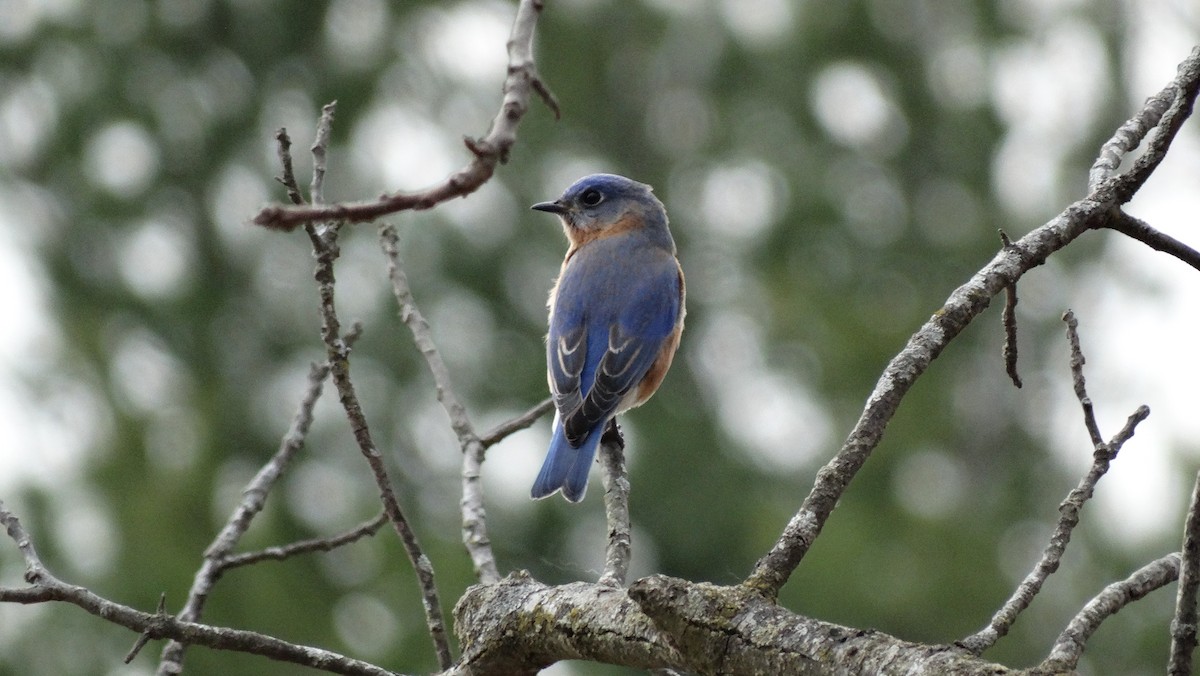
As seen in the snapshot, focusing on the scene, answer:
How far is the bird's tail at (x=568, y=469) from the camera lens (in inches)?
179

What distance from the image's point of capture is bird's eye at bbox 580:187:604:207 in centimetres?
625

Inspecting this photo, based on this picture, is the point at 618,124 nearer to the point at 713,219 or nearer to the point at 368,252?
the point at 713,219

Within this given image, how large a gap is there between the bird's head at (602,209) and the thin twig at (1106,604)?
13.0ft

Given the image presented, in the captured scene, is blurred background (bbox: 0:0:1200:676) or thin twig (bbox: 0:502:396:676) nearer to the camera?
thin twig (bbox: 0:502:396:676)

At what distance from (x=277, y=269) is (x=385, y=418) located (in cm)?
174

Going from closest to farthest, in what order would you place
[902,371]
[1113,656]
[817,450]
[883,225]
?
[902,371], [1113,656], [817,450], [883,225]

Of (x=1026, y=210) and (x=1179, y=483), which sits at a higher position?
(x=1026, y=210)

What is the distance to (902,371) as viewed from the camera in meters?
2.35

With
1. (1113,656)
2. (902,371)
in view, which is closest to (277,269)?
(1113,656)

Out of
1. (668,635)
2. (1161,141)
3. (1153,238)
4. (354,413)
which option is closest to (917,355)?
(1153,238)

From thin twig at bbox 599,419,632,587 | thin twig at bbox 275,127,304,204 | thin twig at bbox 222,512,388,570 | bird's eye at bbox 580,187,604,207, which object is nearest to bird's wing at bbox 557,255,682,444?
bird's eye at bbox 580,187,604,207

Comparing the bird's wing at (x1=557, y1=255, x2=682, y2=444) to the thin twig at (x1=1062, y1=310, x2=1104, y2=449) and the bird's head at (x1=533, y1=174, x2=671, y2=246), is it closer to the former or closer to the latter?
the bird's head at (x1=533, y1=174, x2=671, y2=246)

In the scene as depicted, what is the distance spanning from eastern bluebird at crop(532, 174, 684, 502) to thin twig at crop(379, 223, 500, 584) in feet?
4.12

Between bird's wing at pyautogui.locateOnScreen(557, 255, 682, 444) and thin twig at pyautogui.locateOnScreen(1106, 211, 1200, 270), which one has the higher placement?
bird's wing at pyautogui.locateOnScreen(557, 255, 682, 444)
